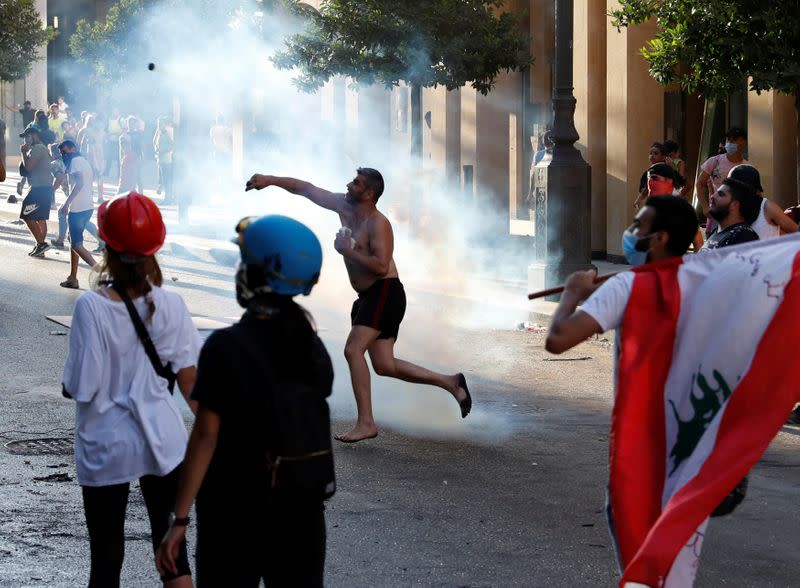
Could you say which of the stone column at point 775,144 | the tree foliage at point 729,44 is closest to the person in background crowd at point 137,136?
the stone column at point 775,144

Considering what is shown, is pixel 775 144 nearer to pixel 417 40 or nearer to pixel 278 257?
pixel 417 40

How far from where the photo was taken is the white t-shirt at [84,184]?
52.7ft

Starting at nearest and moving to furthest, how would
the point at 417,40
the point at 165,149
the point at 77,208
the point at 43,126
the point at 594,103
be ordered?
the point at 77,208
the point at 417,40
the point at 594,103
the point at 43,126
the point at 165,149

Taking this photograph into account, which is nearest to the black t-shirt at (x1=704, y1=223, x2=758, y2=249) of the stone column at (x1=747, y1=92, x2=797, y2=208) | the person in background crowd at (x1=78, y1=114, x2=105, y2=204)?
the stone column at (x1=747, y1=92, x2=797, y2=208)

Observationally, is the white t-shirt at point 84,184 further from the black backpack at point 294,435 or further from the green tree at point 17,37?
the green tree at point 17,37

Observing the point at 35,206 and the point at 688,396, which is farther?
the point at 35,206

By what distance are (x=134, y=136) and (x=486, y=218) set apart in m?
8.66

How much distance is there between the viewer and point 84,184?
53.9 ft

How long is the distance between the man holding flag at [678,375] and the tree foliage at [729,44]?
7.84 m

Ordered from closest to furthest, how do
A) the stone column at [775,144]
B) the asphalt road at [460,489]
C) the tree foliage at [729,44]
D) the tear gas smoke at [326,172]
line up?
the asphalt road at [460,489] → the tree foliage at [729,44] → the tear gas smoke at [326,172] → the stone column at [775,144]

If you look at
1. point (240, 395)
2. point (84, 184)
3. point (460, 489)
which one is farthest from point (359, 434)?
point (84, 184)

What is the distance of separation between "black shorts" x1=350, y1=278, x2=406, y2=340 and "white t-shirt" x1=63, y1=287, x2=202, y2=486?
3.95m

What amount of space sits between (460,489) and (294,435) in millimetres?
3892

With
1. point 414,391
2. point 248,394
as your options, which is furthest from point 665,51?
point 248,394
